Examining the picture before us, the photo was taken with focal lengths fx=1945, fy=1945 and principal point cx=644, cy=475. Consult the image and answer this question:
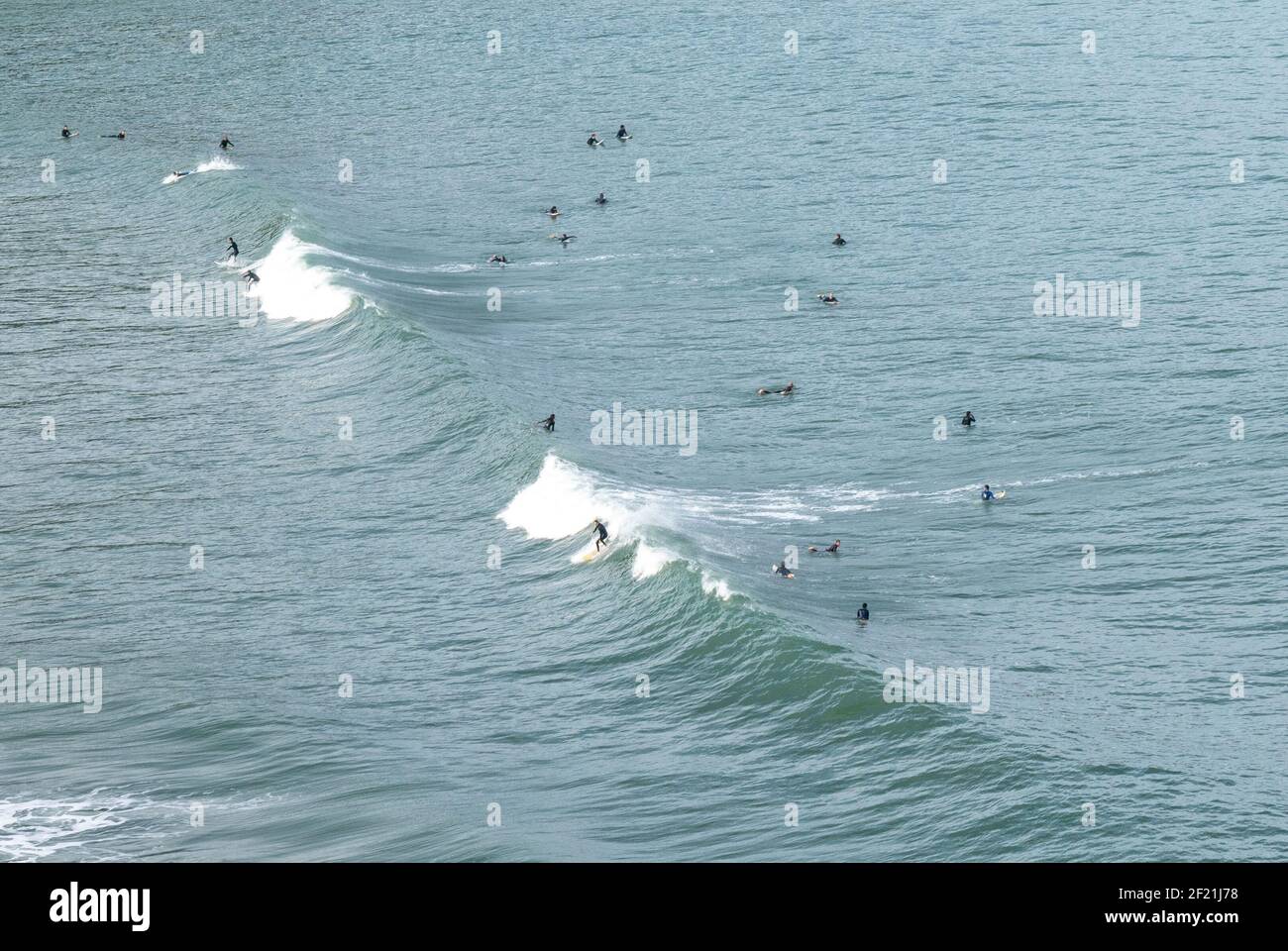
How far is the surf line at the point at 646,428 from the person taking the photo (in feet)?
246

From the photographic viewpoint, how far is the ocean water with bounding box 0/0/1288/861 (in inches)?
1928

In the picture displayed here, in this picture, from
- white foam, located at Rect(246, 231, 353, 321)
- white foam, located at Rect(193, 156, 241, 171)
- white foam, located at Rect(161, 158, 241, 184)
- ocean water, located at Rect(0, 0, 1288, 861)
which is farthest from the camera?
white foam, located at Rect(193, 156, 241, 171)

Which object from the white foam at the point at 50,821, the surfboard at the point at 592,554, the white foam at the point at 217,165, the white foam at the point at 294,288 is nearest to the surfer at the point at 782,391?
the surfboard at the point at 592,554

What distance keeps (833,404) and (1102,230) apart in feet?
85.7

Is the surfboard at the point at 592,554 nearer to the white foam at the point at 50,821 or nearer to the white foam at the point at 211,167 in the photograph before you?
the white foam at the point at 50,821

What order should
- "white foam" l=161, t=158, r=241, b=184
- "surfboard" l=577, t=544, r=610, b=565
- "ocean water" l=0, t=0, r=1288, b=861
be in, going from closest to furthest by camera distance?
"ocean water" l=0, t=0, r=1288, b=861, "surfboard" l=577, t=544, r=610, b=565, "white foam" l=161, t=158, r=241, b=184

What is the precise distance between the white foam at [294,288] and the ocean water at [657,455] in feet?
0.84

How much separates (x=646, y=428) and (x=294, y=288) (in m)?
23.2

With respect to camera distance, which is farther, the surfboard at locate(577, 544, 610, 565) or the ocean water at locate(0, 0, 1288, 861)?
the surfboard at locate(577, 544, 610, 565)

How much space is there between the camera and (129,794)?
160ft

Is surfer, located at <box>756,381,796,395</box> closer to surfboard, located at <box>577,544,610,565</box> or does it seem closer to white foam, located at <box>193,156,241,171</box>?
surfboard, located at <box>577,544,610,565</box>

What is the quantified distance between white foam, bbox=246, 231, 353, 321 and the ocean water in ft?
0.84

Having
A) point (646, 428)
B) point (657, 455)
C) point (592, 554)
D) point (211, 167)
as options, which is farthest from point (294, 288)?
point (592, 554)

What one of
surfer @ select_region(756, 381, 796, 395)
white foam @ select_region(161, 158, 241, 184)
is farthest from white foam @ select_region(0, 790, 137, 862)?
white foam @ select_region(161, 158, 241, 184)
